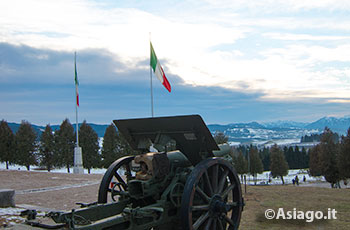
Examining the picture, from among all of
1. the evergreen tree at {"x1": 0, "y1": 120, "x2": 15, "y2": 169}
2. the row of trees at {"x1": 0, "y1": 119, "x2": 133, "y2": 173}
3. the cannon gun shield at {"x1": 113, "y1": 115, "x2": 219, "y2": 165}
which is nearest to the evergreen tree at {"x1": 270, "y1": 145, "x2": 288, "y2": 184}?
the row of trees at {"x1": 0, "y1": 119, "x2": 133, "y2": 173}

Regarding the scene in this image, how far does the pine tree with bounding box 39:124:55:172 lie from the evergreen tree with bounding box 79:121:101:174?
3552mm

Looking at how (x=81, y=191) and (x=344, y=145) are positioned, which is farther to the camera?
(x=344, y=145)

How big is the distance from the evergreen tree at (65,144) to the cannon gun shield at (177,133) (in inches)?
1538

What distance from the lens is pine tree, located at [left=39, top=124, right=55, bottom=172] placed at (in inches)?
1735

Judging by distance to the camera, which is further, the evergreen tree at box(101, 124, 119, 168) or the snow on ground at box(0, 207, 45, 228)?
the evergreen tree at box(101, 124, 119, 168)

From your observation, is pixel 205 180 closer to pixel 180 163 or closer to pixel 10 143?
pixel 180 163

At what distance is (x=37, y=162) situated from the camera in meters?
44.8

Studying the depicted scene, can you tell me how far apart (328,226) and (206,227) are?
3.86m

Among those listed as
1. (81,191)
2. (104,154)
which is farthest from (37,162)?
(81,191)

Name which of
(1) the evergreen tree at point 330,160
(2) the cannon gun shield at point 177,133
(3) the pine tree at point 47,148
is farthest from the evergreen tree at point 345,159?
(2) the cannon gun shield at point 177,133

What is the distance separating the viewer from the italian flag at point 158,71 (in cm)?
1708

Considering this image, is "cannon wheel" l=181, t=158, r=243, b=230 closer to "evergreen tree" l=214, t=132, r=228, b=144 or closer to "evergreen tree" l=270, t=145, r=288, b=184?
"evergreen tree" l=214, t=132, r=228, b=144

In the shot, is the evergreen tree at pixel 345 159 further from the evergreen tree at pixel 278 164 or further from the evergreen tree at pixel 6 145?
the evergreen tree at pixel 6 145

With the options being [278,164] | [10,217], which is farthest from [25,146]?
[278,164]
